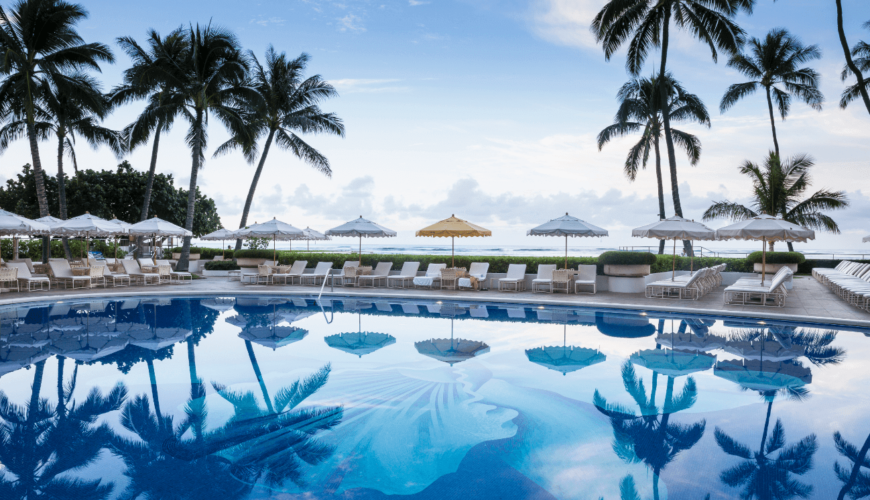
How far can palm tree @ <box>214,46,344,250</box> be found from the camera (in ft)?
72.7

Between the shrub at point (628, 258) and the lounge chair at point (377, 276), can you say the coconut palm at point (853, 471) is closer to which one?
the shrub at point (628, 258)

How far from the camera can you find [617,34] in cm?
1727

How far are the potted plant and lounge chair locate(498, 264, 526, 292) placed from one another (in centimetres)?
247

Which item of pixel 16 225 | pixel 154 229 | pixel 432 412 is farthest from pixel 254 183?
pixel 432 412

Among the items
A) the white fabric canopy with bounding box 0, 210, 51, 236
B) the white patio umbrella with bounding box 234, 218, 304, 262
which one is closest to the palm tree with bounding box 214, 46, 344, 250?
the white patio umbrella with bounding box 234, 218, 304, 262

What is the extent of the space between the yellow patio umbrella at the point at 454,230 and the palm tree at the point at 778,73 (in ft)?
58.8

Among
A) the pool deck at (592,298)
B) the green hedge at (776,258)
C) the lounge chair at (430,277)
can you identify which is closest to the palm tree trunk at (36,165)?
the pool deck at (592,298)

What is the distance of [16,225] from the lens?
13.8m

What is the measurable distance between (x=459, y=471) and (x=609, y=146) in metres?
23.3

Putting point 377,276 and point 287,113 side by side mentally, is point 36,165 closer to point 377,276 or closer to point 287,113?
point 287,113

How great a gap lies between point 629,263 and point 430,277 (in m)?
6.00

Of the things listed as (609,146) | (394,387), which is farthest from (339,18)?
(394,387)

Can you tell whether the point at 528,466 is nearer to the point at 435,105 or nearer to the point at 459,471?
the point at 459,471

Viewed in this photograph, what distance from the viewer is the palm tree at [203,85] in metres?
19.0
